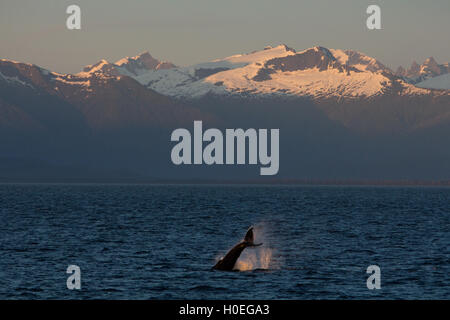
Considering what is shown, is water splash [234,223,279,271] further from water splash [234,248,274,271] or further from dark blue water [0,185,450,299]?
dark blue water [0,185,450,299]

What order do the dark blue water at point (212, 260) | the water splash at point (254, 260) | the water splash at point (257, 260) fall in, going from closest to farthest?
the dark blue water at point (212, 260), the water splash at point (254, 260), the water splash at point (257, 260)

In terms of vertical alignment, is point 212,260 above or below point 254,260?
below

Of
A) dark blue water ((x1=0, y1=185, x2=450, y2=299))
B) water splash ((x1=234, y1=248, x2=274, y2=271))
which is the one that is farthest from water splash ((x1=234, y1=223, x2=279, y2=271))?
dark blue water ((x1=0, y1=185, x2=450, y2=299))

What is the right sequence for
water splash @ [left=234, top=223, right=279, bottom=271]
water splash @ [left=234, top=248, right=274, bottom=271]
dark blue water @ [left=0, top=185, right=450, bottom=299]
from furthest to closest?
water splash @ [left=234, top=223, right=279, bottom=271] → water splash @ [left=234, top=248, right=274, bottom=271] → dark blue water @ [left=0, top=185, right=450, bottom=299]

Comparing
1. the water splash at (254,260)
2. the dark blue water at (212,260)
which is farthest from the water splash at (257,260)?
the dark blue water at (212,260)

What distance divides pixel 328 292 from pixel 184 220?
7337 cm

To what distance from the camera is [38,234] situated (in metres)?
92.1

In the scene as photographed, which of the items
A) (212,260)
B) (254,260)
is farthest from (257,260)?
(212,260)

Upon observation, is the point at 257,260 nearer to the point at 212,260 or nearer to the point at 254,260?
the point at 254,260

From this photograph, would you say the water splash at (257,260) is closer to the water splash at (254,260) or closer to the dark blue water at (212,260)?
the water splash at (254,260)

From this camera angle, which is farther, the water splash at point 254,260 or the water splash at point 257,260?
the water splash at point 257,260
